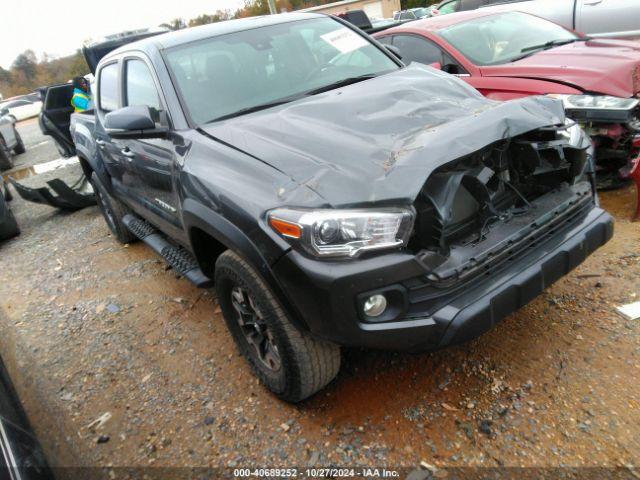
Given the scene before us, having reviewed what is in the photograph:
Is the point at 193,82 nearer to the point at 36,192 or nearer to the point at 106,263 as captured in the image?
the point at 106,263

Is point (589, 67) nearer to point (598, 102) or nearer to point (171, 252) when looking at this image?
point (598, 102)

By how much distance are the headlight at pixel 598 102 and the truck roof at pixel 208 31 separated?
2096mm

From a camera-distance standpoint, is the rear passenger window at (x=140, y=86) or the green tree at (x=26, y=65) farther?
the green tree at (x=26, y=65)

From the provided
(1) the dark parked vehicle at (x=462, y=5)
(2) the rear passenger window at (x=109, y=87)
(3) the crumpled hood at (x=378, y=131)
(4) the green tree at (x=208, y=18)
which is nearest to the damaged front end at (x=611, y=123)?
(3) the crumpled hood at (x=378, y=131)

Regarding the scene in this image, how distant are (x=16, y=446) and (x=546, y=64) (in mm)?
4424

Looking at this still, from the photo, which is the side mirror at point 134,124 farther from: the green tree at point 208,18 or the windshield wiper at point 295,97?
the green tree at point 208,18

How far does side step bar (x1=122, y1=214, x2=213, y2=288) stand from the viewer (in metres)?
2.87

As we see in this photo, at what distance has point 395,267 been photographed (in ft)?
6.00

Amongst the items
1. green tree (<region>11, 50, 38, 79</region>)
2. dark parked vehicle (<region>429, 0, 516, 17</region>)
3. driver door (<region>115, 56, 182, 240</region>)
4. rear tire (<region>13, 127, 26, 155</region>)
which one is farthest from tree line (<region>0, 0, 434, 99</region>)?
driver door (<region>115, 56, 182, 240</region>)

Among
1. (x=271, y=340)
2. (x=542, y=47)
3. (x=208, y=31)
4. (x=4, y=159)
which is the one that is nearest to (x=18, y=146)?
(x=4, y=159)

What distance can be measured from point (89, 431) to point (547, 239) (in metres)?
2.54

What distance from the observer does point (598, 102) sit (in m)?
3.65

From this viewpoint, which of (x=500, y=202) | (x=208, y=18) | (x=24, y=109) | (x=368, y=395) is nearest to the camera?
(x=500, y=202)

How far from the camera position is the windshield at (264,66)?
9.25 ft
